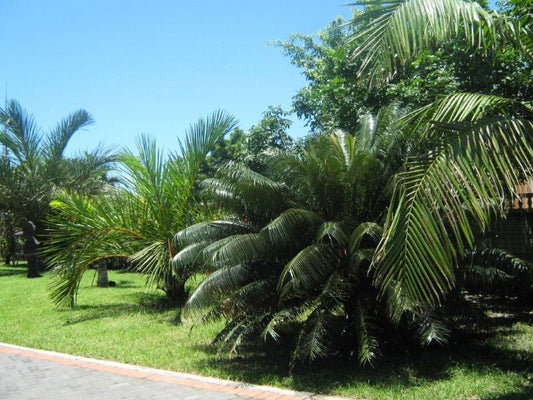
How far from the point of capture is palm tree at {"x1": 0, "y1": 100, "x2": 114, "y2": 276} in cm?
2120

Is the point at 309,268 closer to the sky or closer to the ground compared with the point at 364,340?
closer to the sky

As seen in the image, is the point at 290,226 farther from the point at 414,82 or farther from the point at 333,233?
the point at 414,82

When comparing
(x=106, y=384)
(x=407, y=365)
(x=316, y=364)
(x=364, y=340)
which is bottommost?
(x=106, y=384)

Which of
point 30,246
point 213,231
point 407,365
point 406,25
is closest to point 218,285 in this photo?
point 213,231

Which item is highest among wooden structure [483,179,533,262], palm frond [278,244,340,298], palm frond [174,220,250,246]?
wooden structure [483,179,533,262]

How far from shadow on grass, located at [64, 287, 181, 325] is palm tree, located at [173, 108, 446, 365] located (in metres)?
3.59

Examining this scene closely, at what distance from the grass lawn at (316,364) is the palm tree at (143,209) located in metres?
1.05

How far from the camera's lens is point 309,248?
6719mm

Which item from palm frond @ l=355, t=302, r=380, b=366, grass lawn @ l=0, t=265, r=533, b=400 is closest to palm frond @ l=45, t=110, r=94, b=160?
grass lawn @ l=0, t=265, r=533, b=400

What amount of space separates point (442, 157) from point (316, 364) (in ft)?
11.6

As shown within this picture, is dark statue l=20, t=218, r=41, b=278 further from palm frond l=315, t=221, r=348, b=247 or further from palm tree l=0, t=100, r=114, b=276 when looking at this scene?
palm frond l=315, t=221, r=348, b=247

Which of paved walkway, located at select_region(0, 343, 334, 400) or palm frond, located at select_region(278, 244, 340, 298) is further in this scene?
palm frond, located at select_region(278, 244, 340, 298)

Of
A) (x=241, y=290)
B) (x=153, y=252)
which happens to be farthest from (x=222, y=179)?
(x=153, y=252)

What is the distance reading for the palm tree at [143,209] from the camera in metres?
11.6
